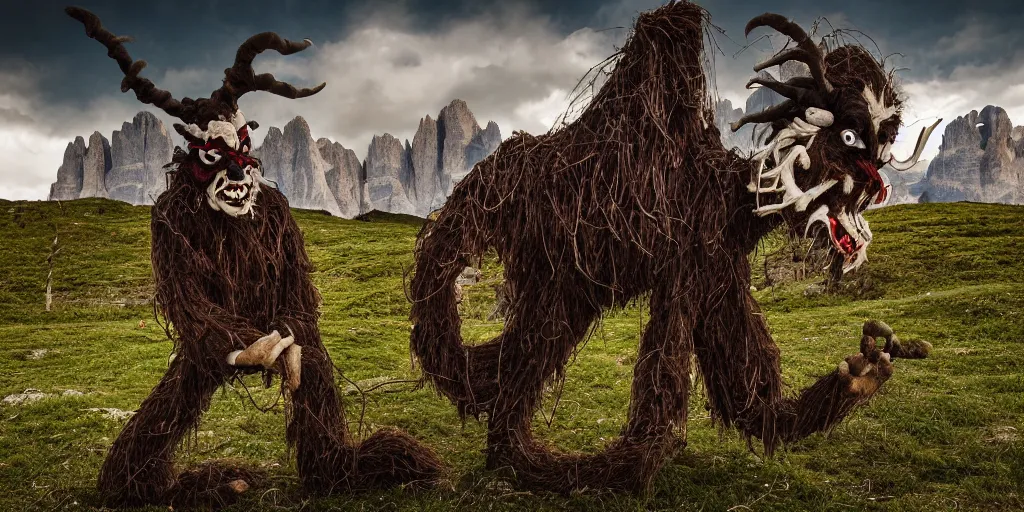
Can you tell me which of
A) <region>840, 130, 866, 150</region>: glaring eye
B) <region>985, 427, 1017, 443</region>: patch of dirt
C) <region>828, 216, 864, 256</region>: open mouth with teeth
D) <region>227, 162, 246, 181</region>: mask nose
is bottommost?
<region>985, 427, 1017, 443</region>: patch of dirt

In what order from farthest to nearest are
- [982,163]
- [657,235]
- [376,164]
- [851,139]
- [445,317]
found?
[376,164]
[982,163]
[445,317]
[657,235]
[851,139]

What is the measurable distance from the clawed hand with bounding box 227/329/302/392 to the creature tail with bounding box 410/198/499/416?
3.04 feet

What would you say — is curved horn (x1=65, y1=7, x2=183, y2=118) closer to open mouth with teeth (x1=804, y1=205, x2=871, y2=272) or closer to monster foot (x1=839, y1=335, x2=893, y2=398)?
open mouth with teeth (x1=804, y1=205, x2=871, y2=272)

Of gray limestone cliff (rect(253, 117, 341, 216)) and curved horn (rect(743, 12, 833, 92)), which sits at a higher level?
gray limestone cliff (rect(253, 117, 341, 216))

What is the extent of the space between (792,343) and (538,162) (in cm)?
808

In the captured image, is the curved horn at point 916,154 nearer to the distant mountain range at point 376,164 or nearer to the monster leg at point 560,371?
the monster leg at point 560,371

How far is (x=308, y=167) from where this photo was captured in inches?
5039

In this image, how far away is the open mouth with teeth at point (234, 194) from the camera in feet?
13.0

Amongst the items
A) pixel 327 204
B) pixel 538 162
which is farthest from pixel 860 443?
pixel 327 204

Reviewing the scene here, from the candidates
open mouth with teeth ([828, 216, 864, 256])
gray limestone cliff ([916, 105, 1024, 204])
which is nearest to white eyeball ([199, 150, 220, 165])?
open mouth with teeth ([828, 216, 864, 256])

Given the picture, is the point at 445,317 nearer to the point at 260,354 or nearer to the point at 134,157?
the point at 260,354

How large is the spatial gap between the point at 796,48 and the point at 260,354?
3.62m

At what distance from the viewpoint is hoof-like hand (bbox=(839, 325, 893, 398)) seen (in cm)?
380

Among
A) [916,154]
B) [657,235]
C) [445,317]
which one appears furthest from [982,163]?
[445,317]
